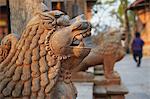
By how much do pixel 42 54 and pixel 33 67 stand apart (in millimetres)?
111

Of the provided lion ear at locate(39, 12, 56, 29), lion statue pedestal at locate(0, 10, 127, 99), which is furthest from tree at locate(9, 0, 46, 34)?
lion ear at locate(39, 12, 56, 29)

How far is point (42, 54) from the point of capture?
2.62m

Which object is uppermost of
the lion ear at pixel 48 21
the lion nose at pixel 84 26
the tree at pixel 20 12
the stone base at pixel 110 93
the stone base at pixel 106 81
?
the tree at pixel 20 12

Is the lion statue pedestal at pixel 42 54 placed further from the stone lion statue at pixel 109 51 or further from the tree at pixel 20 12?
the stone lion statue at pixel 109 51

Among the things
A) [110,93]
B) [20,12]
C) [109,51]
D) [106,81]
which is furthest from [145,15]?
[20,12]

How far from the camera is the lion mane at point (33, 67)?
2607mm

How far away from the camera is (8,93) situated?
2.64 m

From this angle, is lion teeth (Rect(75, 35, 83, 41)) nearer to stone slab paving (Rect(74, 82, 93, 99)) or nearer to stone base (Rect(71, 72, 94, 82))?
stone slab paving (Rect(74, 82, 93, 99))

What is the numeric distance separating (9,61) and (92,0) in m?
13.2

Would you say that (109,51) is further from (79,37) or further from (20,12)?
(79,37)

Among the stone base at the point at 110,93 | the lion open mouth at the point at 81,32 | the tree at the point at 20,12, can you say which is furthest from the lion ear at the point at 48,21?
the stone base at the point at 110,93

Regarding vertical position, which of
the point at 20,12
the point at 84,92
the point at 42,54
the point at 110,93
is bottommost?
the point at 110,93

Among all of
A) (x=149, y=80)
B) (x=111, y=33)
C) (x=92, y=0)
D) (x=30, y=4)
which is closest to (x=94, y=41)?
(x=111, y=33)

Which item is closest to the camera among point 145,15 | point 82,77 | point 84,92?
point 84,92
